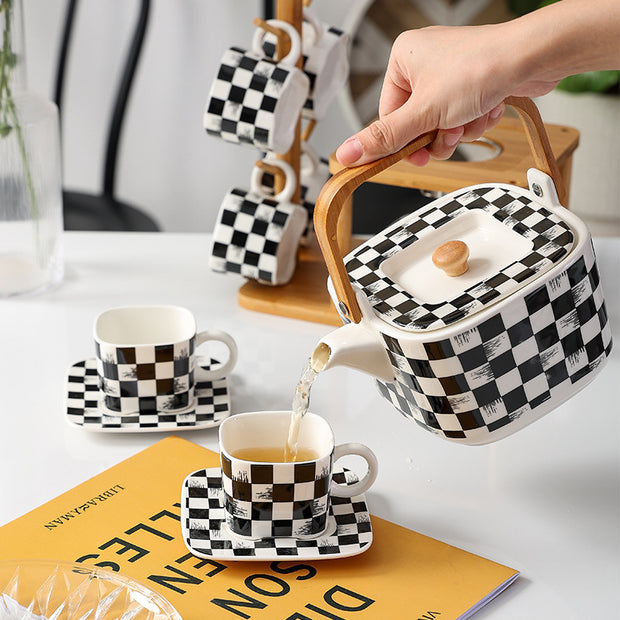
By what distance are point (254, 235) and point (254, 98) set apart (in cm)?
17

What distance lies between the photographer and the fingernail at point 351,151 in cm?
69

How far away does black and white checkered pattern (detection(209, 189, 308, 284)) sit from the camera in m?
1.19

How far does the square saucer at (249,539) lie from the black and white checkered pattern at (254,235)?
1.39ft

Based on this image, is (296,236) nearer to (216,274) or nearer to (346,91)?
(216,274)

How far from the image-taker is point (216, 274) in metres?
1.33

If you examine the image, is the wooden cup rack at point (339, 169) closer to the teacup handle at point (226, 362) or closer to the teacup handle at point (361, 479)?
the teacup handle at point (226, 362)

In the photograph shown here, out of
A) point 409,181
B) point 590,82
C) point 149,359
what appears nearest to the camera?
point 149,359

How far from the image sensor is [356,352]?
741mm

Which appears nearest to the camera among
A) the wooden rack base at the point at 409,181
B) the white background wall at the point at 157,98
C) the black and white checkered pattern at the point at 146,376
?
the black and white checkered pattern at the point at 146,376

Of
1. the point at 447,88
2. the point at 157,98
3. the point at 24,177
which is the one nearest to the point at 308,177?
the point at 24,177

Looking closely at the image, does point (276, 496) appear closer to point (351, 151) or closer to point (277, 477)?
point (277, 477)

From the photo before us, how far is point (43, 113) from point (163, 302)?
28 cm

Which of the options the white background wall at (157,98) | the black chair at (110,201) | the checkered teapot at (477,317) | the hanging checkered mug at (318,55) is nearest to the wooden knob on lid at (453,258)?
the checkered teapot at (477,317)

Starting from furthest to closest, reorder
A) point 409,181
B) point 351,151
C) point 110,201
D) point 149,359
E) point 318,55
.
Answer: point 110,201
point 318,55
point 409,181
point 149,359
point 351,151
